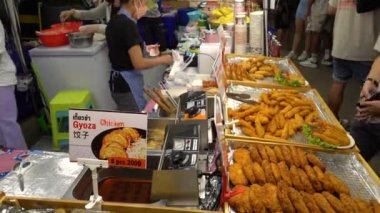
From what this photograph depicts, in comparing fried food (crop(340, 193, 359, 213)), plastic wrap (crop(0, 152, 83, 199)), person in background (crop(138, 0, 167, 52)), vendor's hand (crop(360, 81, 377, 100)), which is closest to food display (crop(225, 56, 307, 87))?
vendor's hand (crop(360, 81, 377, 100))

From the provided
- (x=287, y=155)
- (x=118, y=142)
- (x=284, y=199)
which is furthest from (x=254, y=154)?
(x=118, y=142)

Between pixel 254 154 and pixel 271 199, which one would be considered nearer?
pixel 271 199

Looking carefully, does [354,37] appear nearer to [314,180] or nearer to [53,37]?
[314,180]

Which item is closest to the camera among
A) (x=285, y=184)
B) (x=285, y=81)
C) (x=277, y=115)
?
(x=285, y=184)

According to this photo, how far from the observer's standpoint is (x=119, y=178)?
1.86 meters

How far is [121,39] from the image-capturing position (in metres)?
3.15

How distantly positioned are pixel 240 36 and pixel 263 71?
633 mm

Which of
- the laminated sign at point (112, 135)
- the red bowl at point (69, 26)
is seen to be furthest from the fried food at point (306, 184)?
the red bowl at point (69, 26)

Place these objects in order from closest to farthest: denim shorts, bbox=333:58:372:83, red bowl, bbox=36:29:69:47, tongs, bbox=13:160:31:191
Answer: tongs, bbox=13:160:31:191
denim shorts, bbox=333:58:372:83
red bowl, bbox=36:29:69:47

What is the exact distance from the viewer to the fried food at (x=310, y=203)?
4.54 feet

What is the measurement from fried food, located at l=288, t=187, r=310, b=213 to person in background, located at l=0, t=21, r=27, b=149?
294cm

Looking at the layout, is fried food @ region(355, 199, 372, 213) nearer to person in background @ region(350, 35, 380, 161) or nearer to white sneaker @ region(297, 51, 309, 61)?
person in background @ region(350, 35, 380, 161)

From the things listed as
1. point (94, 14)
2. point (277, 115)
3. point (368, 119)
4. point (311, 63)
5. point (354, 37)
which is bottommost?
point (311, 63)

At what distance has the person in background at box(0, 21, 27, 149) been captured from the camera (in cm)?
342
